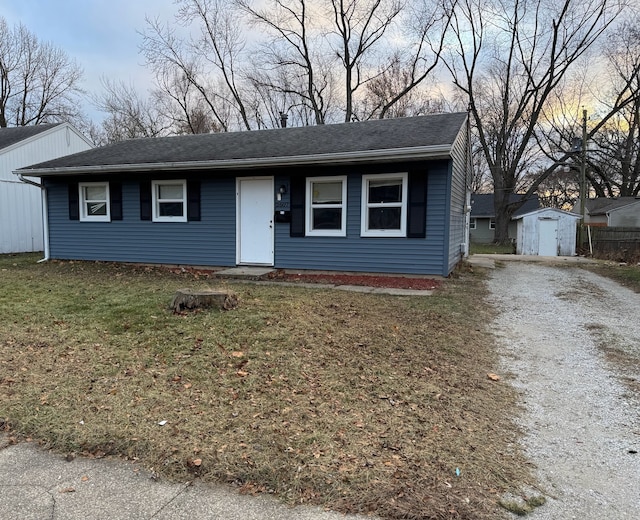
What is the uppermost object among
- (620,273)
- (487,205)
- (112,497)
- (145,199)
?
(487,205)

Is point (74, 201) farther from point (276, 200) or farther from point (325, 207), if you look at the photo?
point (325, 207)

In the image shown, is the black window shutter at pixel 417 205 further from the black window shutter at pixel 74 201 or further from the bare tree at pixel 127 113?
the bare tree at pixel 127 113

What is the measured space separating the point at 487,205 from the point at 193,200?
110 ft

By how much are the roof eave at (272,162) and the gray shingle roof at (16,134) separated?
588cm

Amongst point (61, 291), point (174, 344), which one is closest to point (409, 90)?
point (61, 291)

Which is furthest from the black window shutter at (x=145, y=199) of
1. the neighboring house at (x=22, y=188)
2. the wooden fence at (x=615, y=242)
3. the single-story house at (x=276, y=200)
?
the wooden fence at (x=615, y=242)

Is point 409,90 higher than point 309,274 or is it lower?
higher

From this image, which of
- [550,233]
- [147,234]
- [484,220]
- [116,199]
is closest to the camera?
[147,234]

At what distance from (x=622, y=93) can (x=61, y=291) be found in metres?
29.7

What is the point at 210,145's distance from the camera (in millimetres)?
11289

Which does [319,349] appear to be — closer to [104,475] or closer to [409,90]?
[104,475]

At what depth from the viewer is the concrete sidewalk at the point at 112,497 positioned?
6.34 feet

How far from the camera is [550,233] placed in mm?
19469

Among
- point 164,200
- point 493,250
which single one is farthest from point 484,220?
point 164,200
